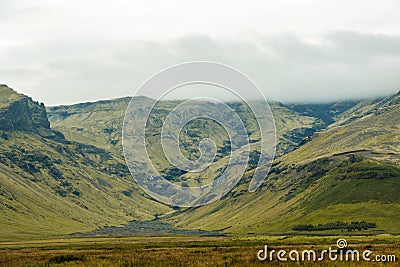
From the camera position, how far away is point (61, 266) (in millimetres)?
67875

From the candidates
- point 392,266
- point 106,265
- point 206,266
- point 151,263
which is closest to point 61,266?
point 106,265

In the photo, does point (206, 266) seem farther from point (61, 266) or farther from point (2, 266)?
point (2, 266)

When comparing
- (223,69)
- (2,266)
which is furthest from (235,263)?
(223,69)

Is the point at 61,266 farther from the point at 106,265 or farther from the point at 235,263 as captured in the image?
the point at 235,263

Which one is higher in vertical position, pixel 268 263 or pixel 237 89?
pixel 237 89

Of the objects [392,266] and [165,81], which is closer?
[392,266]

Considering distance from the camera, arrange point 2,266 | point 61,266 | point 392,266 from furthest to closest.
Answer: point 2,266, point 61,266, point 392,266

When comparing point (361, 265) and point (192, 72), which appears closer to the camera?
point (361, 265)

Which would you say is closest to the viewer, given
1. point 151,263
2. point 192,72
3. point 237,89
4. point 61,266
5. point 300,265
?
point 300,265

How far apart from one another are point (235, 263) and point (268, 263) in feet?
16.4

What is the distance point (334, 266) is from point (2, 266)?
53.2 meters

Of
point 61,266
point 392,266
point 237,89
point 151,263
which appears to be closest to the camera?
point 392,266

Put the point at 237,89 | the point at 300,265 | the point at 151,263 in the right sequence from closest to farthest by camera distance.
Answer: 1. the point at 300,265
2. the point at 151,263
3. the point at 237,89

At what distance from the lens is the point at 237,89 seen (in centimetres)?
9881
